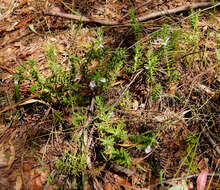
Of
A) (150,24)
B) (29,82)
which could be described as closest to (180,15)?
(150,24)

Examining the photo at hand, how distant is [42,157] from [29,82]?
0.88 meters

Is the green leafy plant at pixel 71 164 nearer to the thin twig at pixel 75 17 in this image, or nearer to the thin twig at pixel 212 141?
the thin twig at pixel 212 141

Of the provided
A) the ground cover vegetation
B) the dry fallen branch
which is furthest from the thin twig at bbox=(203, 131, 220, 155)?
the dry fallen branch

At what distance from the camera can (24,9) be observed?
10.0 ft

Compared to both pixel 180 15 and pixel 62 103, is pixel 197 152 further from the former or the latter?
pixel 180 15

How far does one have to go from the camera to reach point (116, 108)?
2236 millimetres

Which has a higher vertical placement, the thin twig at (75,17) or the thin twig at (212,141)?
the thin twig at (75,17)

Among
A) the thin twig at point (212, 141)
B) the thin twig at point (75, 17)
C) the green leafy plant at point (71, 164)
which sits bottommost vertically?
the green leafy plant at point (71, 164)

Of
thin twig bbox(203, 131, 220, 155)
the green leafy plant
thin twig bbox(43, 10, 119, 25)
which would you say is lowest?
the green leafy plant

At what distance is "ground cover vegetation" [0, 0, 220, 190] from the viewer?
196 centimetres

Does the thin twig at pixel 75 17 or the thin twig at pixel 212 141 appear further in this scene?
the thin twig at pixel 75 17

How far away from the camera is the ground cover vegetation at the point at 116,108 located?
6.43 ft

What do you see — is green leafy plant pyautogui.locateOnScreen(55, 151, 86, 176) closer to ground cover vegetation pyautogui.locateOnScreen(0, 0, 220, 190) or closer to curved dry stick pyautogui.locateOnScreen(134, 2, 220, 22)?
ground cover vegetation pyautogui.locateOnScreen(0, 0, 220, 190)

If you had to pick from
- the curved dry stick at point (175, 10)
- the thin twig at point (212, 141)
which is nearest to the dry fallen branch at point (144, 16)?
the curved dry stick at point (175, 10)
